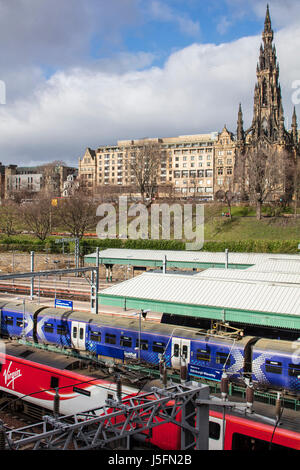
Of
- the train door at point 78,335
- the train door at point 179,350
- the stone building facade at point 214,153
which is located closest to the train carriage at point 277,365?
the train door at point 179,350

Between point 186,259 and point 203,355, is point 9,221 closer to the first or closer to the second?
point 186,259

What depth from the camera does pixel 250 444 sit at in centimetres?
1285

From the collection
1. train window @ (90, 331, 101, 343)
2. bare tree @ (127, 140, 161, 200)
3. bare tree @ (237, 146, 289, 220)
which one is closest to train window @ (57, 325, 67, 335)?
train window @ (90, 331, 101, 343)

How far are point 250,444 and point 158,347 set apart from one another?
362 inches

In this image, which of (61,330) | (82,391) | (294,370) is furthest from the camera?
(61,330)

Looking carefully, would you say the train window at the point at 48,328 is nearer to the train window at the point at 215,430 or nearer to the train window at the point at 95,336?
the train window at the point at 95,336

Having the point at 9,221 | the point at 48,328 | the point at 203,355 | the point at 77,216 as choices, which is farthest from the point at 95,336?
the point at 9,221

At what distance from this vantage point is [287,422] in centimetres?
1300

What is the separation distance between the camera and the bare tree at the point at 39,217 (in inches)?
2879

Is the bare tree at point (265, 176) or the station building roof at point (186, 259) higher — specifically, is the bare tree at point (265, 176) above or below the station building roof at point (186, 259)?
above

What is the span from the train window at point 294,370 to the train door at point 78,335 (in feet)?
39.5

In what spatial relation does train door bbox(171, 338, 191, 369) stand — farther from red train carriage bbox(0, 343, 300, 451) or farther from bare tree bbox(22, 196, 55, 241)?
bare tree bbox(22, 196, 55, 241)

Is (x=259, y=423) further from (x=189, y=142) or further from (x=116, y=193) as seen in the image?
(x=189, y=142)
